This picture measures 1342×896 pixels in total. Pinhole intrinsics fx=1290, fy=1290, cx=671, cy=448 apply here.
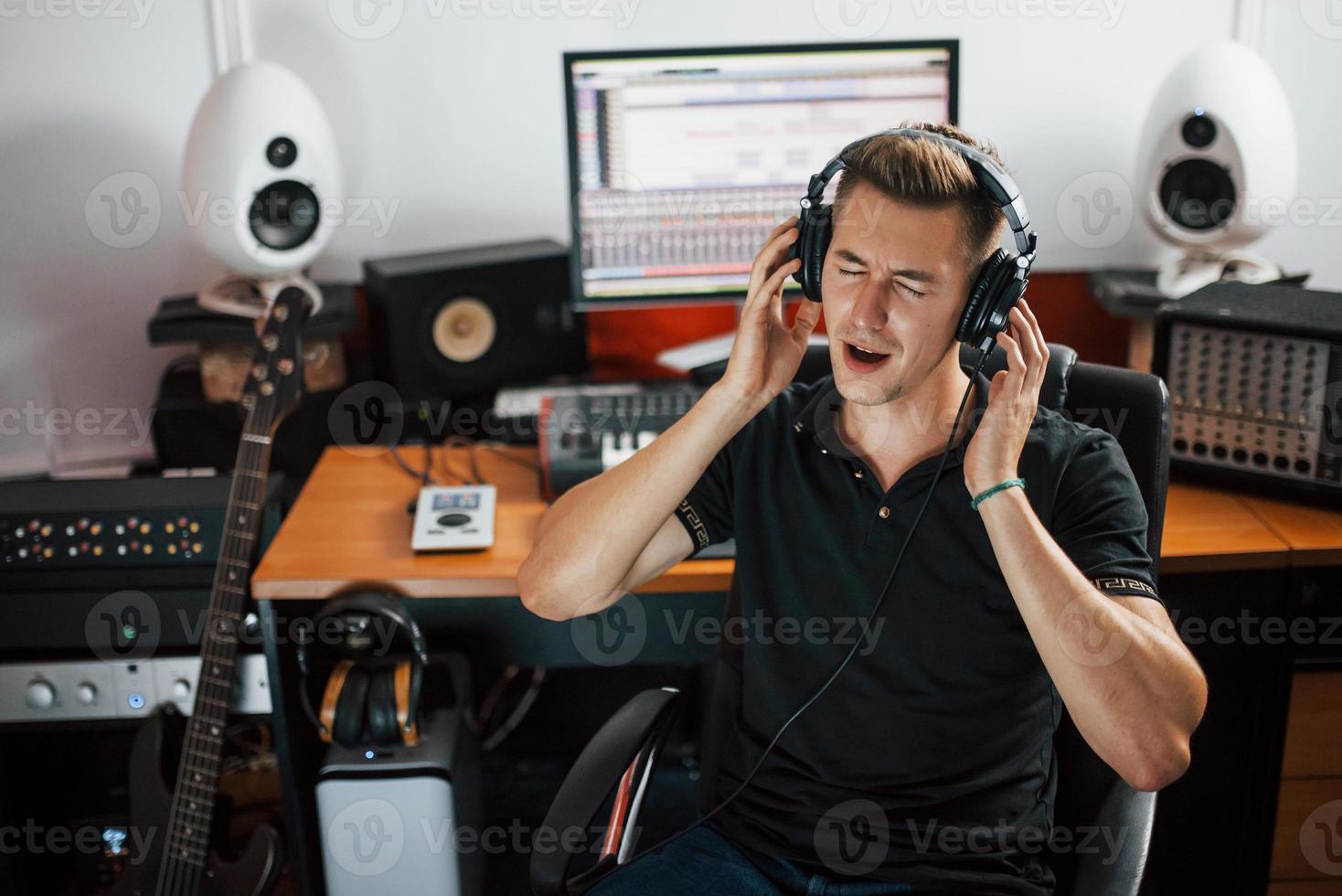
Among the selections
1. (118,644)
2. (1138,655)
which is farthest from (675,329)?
(1138,655)

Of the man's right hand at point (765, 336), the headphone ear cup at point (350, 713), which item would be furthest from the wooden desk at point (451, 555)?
the man's right hand at point (765, 336)

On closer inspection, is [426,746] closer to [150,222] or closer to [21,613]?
[21,613]

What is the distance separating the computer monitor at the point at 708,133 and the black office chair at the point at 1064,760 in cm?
71

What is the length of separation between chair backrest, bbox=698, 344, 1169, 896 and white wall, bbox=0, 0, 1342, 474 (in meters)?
1.00

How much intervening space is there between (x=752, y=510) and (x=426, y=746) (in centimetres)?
65

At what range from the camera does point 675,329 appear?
96.0 inches

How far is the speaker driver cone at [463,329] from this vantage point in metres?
2.15

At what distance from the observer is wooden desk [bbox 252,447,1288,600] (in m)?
1.70

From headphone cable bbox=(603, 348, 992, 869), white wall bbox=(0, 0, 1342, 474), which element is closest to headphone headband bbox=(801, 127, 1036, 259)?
headphone cable bbox=(603, 348, 992, 869)

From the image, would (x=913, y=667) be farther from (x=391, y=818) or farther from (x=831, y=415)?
(x=391, y=818)

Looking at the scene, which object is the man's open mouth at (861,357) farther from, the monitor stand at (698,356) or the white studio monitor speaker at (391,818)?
the white studio monitor speaker at (391,818)

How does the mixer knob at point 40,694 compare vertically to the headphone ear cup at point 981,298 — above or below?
below

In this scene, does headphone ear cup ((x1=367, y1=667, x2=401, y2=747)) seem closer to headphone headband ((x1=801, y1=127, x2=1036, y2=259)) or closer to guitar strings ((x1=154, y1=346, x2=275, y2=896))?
→ guitar strings ((x1=154, y1=346, x2=275, y2=896))

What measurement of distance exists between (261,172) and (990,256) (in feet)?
3.89
